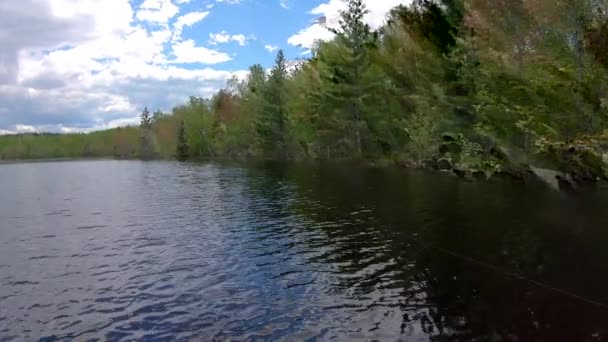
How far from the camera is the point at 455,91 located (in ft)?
166

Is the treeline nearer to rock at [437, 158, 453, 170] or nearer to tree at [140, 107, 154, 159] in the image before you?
rock at [437, 158, 453, 170]

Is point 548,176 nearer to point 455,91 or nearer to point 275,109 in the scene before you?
point 455,91

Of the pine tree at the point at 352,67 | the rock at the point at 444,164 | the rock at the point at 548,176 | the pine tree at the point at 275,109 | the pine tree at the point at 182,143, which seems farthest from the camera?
the pine tree at the point at 182,143

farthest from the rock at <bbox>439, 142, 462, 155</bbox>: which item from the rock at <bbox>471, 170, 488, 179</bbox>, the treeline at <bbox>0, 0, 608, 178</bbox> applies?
the rock at <bbox>471, 170, 488, 179</bbox>

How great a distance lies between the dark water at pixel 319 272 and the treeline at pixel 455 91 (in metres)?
6.09

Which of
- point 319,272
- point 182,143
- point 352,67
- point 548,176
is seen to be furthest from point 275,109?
point 319,272

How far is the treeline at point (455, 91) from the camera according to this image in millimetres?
29328

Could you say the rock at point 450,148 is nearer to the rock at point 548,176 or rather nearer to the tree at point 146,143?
the rock at point 548,176

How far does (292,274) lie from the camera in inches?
621

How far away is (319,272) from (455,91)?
40004 millimetres

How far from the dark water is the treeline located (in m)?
6.09

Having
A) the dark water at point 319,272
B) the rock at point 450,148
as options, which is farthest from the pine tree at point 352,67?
the dark water at point 319,272

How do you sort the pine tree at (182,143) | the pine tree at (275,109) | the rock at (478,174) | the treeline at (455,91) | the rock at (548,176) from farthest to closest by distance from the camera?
1. the pine tree at (182,143)
2. the pine tree at (275,109)
3. the rock at (478,174)
4. the rock at (548,176)
5. the treeline at (455,91)

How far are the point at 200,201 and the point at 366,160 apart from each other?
4141 centimetres
